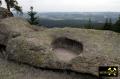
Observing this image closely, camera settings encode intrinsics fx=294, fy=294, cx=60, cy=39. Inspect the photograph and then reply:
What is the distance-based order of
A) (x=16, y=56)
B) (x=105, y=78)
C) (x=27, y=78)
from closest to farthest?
(x=105, y=78) → (x=27, y=78) → (x=16, y=56)

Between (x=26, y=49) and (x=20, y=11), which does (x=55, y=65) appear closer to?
(x=26, y=49)

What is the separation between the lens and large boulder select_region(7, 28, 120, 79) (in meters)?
12.0

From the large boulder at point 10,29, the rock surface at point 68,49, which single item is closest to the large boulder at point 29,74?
the rock surface at point 68,49

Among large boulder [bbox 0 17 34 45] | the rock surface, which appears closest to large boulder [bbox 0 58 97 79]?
the rock surface

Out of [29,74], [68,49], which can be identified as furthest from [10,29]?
[29,74]

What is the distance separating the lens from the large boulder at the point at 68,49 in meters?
12.0

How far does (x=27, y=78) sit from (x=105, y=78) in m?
3.14

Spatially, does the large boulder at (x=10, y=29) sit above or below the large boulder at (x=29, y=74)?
above

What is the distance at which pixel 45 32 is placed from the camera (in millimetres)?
14664

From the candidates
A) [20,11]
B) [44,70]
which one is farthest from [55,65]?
[20,11]

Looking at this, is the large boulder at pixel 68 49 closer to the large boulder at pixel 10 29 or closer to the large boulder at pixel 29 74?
the large boulder at pixel 29 74

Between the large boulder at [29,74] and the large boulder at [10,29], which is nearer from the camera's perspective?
the large boulder at [29,74]

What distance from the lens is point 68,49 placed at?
13719mm

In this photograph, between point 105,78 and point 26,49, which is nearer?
point 105,78
